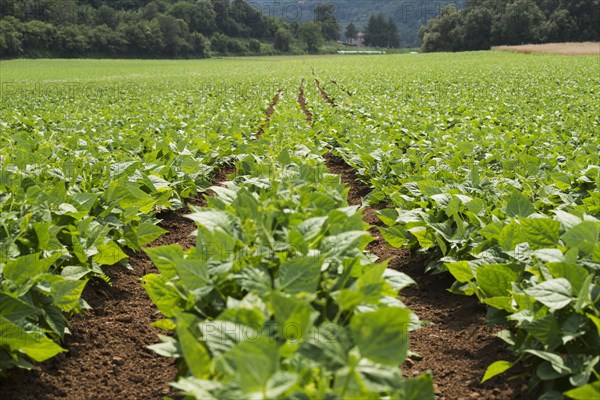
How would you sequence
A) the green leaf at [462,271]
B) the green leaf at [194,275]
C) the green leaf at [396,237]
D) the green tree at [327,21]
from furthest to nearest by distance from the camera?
1. the green tree at [327,21]
2. the green leaf at [396,237]
3. the green leaf at [462,271]
4. the green leaf at [194,275]

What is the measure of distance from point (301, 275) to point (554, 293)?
1.14 m

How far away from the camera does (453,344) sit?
353cm

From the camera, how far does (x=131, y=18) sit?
89875 mm

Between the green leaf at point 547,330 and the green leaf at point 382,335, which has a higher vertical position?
the green leaf at point 382,335

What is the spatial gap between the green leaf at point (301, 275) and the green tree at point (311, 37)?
105635 millimetres

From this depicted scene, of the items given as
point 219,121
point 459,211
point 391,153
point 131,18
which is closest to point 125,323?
point 459,211

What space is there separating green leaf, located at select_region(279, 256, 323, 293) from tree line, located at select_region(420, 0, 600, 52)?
75.3 meters

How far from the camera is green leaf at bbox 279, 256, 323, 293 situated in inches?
81.5

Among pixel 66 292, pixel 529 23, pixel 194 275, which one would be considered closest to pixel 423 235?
pixel 194 275

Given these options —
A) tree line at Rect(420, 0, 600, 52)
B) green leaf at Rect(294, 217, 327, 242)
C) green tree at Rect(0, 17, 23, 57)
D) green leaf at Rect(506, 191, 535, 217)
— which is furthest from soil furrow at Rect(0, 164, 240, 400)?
tree line at Rect(420, 0, 600, 52)

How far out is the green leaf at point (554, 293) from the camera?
2.31 m

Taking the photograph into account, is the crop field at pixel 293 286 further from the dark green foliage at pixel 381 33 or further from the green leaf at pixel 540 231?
the dark green foliage at pixel 381 33

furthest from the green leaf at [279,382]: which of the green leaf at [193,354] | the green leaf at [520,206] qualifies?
the green leaf at [520,206]

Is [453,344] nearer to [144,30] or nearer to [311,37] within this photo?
[144,30]
